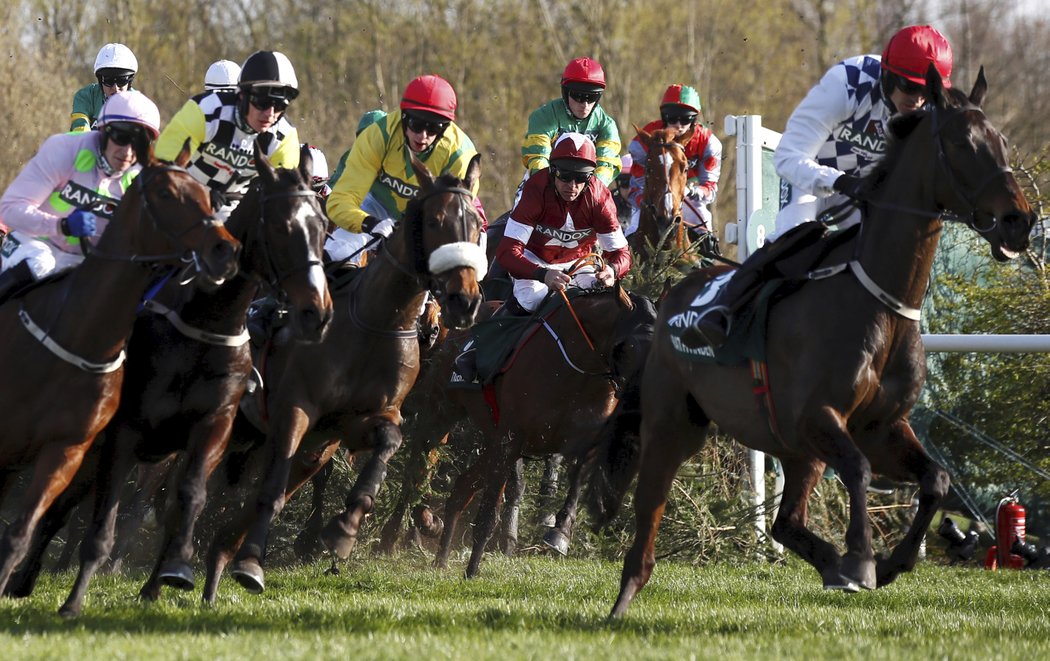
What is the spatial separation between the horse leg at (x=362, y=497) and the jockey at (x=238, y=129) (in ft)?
4.44

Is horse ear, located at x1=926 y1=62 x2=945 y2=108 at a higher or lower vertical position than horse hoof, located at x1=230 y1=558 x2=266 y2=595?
higher

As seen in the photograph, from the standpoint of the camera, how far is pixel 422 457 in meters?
9.44

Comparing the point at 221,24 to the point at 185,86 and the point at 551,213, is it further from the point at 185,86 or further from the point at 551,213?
the point at 551,213

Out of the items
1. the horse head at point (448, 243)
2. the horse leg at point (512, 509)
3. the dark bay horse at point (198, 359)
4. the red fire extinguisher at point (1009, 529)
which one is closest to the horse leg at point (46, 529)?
the dark bay horse at point (198, 359)

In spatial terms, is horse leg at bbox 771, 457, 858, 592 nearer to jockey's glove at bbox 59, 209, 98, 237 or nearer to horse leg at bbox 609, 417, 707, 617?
horse leg at bbox 609, 417, 707, 617

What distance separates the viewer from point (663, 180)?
1095cm

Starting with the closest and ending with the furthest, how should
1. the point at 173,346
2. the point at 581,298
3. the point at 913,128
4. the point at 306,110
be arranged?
the point at 913,128 < the point at 173,346 < the point at 581,298 < the point at 306,110

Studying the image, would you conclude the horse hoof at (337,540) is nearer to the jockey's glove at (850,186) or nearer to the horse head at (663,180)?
the jockey's glove at (850,186)

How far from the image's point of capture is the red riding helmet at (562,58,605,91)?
34.8ft

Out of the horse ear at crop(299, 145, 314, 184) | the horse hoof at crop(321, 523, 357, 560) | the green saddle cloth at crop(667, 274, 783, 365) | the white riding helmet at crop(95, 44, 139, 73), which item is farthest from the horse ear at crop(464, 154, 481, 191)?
the white riding helmet at crop(95, 44, 139, 73)

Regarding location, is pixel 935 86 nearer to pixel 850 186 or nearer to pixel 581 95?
pixel 850 186

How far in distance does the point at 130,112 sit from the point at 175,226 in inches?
30.6

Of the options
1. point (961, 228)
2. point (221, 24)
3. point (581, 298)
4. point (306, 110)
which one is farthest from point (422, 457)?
point (221, 24)

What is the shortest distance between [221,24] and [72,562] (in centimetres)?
2124
